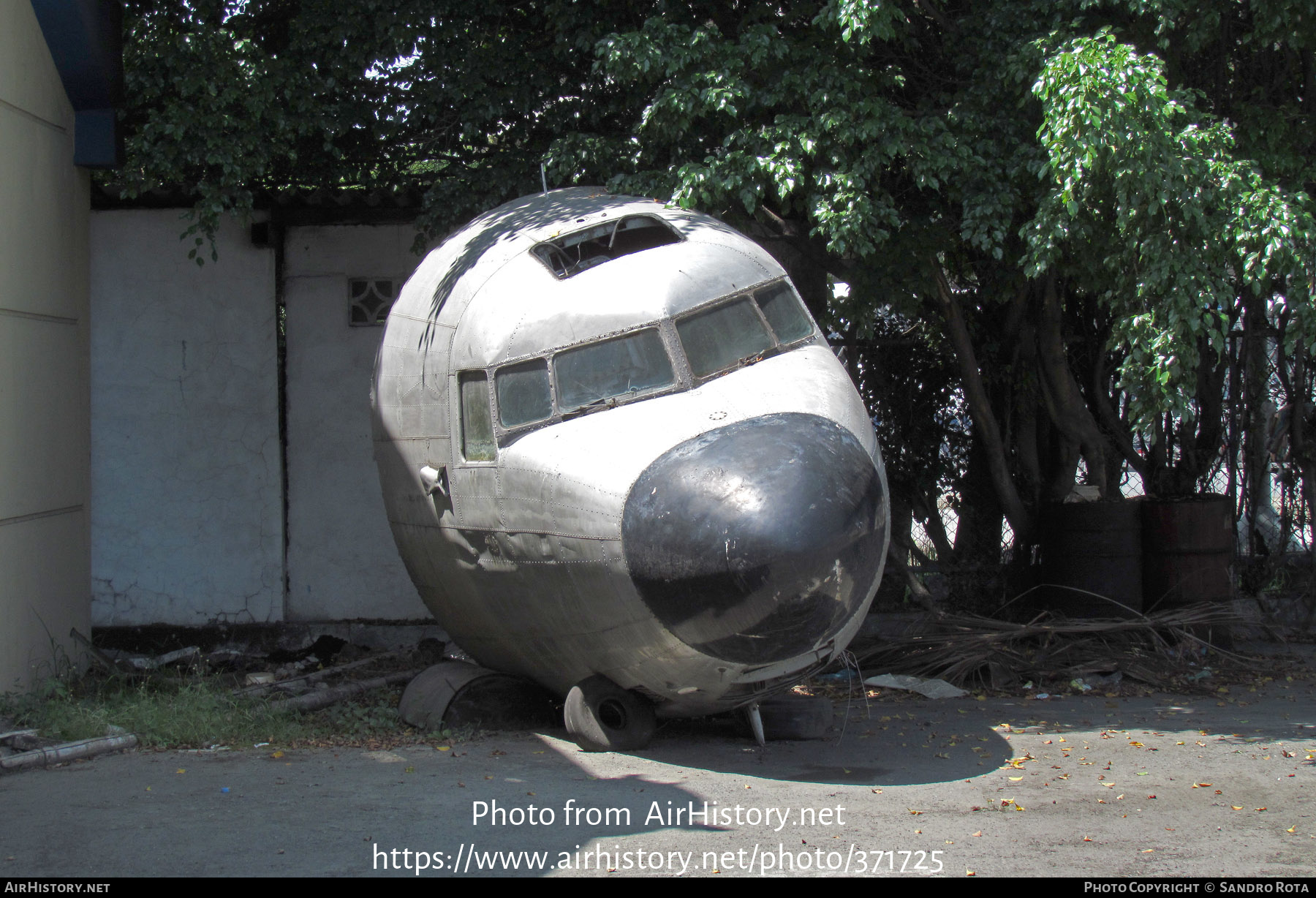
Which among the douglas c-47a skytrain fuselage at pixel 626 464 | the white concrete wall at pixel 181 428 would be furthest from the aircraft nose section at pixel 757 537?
the white concrete wall at pixel 181 428

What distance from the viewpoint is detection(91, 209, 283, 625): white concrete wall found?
391 inches

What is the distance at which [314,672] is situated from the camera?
28.7 feet

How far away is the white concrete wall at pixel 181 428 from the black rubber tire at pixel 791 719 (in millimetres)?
5108

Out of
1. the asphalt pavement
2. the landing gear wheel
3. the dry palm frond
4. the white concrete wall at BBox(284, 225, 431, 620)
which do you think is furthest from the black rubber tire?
the white concrete wall at BBox(284, 225, 431, 620)

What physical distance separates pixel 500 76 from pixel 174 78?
8.02 ft

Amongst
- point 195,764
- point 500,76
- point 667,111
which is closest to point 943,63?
point 667,111

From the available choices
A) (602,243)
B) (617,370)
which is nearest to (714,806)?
(617,370)

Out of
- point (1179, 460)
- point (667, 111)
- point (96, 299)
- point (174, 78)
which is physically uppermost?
point (174, 78)

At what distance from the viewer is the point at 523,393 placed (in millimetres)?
6090

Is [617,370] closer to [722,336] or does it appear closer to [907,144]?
[722,336]

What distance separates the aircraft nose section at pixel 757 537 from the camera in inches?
201

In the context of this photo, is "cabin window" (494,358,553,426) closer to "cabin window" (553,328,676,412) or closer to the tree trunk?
"cabin window" (553,328,676,412)

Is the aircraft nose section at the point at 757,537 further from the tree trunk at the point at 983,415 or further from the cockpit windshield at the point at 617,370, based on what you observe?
the tree trunk at the point at 983,415
